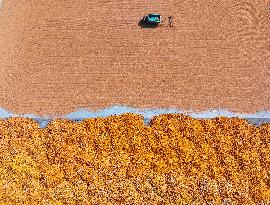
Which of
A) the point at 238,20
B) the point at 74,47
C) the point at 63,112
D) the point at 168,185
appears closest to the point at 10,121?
the point at 63,112

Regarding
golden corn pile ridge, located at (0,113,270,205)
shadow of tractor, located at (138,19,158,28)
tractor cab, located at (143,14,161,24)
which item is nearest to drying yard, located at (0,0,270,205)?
golden corn pile ridge, located at (0,113,270,205)

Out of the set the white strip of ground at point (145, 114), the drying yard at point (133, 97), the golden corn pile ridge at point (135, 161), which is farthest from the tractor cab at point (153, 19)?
the golden corn pile ridge at point (135, 161)

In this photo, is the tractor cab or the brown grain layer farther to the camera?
A: the tractor cab

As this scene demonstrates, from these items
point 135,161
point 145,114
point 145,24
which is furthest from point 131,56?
point 135,161

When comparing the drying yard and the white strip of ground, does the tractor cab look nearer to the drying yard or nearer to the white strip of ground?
the drying yard

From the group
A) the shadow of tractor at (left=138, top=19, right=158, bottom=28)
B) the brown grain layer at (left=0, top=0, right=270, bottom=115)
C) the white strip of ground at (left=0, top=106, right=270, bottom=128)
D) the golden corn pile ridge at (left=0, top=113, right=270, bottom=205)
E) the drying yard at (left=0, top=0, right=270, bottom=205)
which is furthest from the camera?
the shadow of tractor at (left=138, top=19, right=158, bottom=28)

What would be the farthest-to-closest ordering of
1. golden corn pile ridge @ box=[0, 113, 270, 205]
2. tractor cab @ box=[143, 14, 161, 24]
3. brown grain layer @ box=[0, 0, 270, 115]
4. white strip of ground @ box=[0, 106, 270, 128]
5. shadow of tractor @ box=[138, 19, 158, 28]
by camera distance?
shadow of tractor @ box=[138, 19, 158, 28] → tractor cab @ box=[143, 14, 161, 24] → brown grain layer @ box=[0, 0, 270, 115] → white strip of ground @ box=[0, 106, 270, 128] → golden corn pile ridge @ box=[0, 113, 270, 205]
